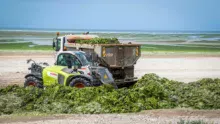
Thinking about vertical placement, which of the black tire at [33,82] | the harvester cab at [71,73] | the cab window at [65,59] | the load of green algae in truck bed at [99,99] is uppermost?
the cab window at [65,59]

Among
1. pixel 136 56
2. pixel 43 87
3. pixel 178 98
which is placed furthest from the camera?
pixel 136 56

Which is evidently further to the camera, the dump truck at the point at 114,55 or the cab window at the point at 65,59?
the dump truck at the point at 114,55

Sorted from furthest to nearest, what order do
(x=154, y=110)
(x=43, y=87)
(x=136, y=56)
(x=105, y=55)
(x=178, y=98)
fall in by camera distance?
(x=136, y=56) < (x=105, y=55) < (x=43, y=87) < (x=178, y=98) < (x=154, y=110)

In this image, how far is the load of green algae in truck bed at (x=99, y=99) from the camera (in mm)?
15211

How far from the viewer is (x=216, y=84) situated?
61.8 feet

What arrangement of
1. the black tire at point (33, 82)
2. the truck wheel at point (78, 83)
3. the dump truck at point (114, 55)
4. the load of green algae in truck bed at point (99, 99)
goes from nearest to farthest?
the load of green algae in truck bed at point (99, 99) → the truck wheel at point (78, 83) → the black tire at point (33, 82) → the dump truck at point (114, 55)

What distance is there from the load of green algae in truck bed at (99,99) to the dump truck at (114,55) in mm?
3323

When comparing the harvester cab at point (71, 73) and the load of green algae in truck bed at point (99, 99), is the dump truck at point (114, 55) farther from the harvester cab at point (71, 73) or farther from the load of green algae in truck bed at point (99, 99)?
the load of green algae in truck bed at point (99, 99)

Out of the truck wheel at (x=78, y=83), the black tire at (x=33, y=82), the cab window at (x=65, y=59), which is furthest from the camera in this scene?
the cab window at (x=65, y=59)

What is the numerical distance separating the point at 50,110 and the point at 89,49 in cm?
645

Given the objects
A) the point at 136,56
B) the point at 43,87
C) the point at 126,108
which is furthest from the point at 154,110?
the point at 136,56

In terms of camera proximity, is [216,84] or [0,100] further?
[216,84]

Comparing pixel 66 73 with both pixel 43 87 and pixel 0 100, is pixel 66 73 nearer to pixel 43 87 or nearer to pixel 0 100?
pixel 43 87

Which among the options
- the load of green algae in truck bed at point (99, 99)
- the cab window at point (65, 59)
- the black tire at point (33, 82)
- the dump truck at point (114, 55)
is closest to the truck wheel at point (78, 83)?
the load of green algae in truck bed at point (99, 99)
